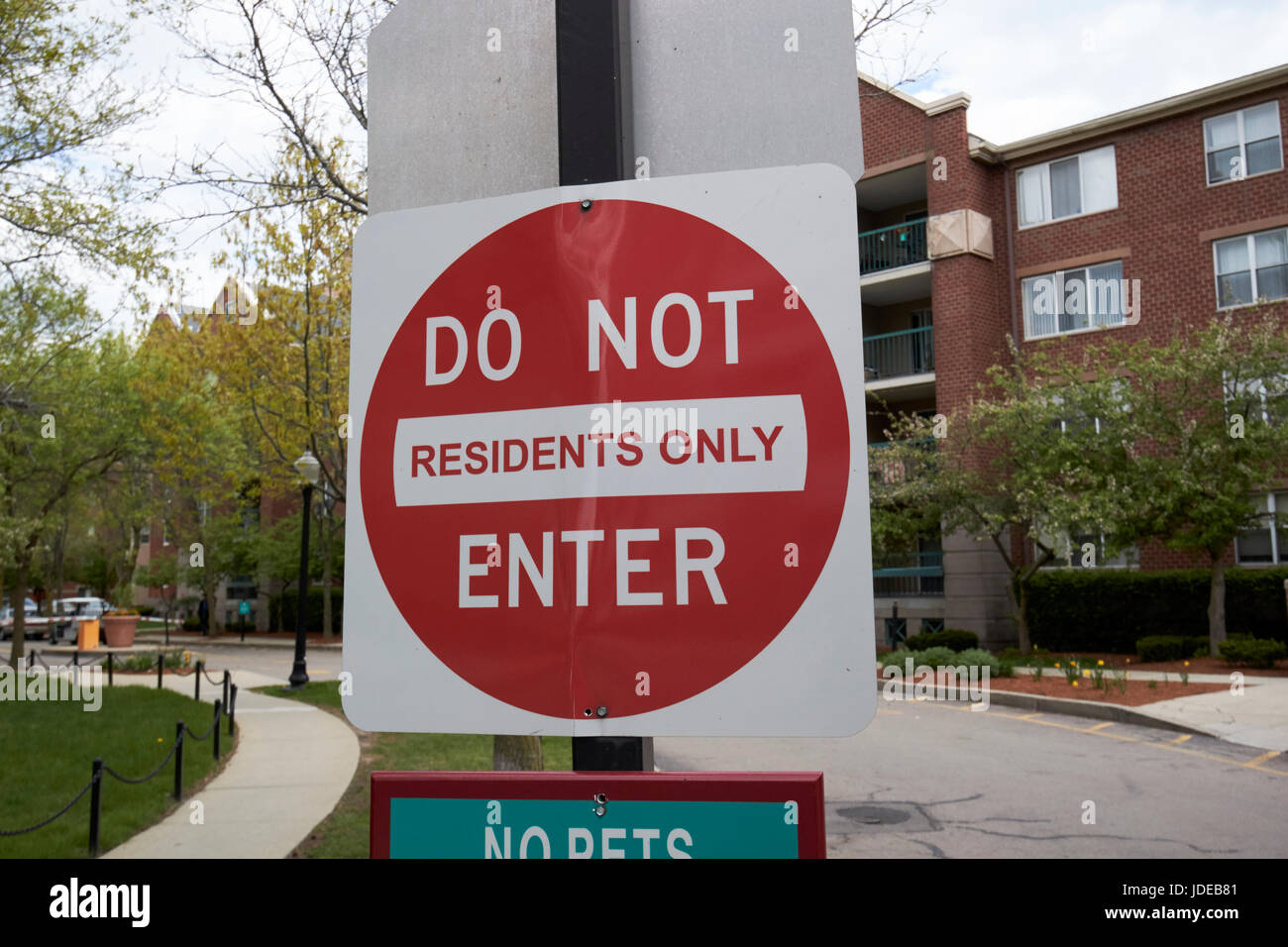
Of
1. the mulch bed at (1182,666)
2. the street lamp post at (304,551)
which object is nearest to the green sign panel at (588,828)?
the street lamp post at (304,551)

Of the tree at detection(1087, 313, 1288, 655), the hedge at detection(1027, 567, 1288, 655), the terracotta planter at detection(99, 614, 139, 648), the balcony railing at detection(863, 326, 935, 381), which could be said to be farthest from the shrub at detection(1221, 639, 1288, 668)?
the terracotta planter at detection(99, 614, 139, 648)

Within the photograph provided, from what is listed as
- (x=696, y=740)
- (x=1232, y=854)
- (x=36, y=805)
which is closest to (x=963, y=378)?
(x=696, y=740)

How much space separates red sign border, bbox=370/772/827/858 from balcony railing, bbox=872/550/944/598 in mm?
25666

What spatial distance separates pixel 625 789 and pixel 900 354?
28178mm

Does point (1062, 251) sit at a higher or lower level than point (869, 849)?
higher

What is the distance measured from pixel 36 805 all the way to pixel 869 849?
7178 millimetres

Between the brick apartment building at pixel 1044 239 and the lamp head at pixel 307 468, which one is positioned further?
the brick apartment building at pixel 1044 239

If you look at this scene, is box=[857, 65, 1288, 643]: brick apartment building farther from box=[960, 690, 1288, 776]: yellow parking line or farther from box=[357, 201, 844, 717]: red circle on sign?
box=[357, 201, 844, 717]: red circle on sign

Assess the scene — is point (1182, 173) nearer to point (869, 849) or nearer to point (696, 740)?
point (696, 740)

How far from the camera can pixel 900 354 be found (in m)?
28.5

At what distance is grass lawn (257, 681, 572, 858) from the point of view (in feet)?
25.0

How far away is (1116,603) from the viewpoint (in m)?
23.2

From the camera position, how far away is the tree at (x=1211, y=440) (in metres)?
18.3

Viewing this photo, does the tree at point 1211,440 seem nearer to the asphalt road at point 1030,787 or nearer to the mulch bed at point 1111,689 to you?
the mulch bed at point 1111,689
